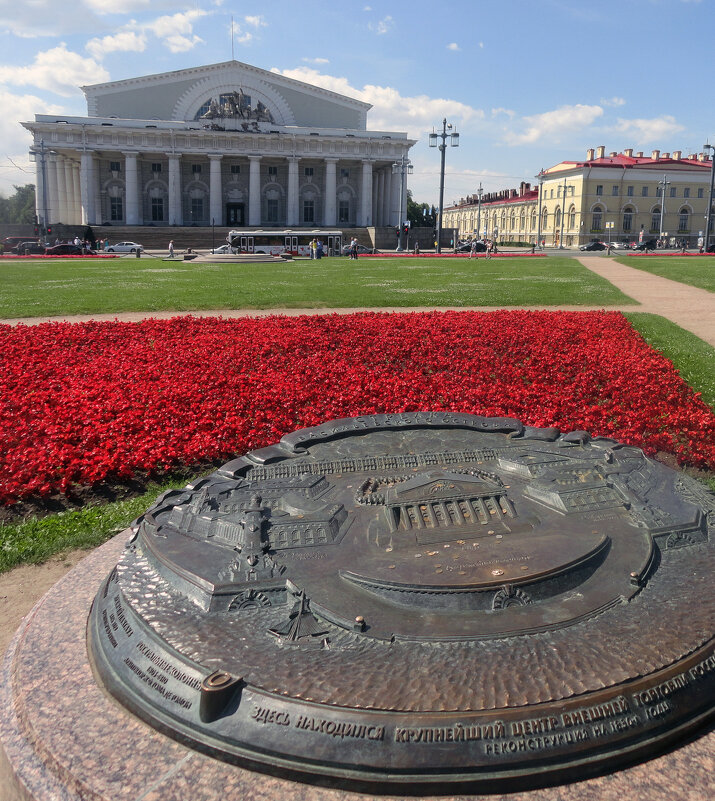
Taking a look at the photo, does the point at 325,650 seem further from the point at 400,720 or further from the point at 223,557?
the point at 223,557

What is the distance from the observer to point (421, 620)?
2227mm

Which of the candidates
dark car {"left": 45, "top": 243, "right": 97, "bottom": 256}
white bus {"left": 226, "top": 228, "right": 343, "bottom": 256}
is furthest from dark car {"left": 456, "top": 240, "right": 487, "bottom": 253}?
dark car {"left": 45, "top": 243, "right": 97, "bottom": 256}

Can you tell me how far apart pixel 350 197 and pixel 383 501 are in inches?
2927

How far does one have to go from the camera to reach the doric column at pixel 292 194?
2724 inches

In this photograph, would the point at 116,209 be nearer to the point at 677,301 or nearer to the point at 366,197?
the point at 366,197

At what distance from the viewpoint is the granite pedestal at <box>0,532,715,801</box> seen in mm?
1850

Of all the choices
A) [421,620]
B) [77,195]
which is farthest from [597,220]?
[421,620]

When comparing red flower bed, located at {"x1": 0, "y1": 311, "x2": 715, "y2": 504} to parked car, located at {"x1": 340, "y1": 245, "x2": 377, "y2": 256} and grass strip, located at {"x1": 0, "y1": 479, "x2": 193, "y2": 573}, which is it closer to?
grass strip, located at {"x1": 0, "y1": 479, "x2": 193, "y2": 573}

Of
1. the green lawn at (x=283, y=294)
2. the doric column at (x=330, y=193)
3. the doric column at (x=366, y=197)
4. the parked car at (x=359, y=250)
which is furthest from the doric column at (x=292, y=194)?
the green lawn at (x=283, y=294)

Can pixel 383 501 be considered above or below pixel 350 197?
below

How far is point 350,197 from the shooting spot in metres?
73.8

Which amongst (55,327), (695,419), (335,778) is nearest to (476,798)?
(335,778)

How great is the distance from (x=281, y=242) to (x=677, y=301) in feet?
134

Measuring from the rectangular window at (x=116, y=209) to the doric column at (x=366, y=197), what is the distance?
A: 81.9 feet
